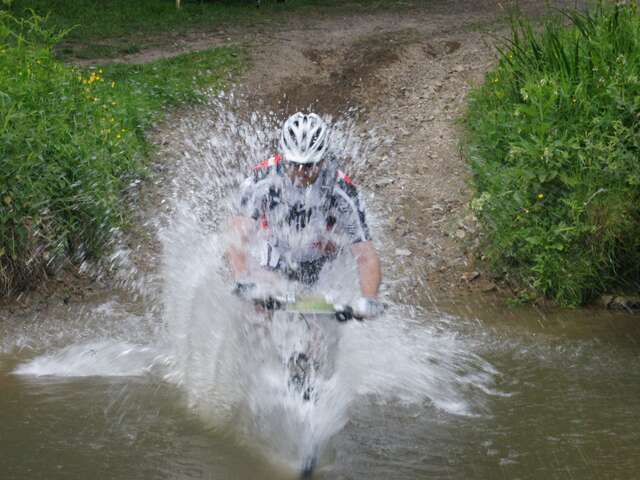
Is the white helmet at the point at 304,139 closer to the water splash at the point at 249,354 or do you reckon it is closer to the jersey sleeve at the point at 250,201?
the jersey sleeve at the point at 250,201

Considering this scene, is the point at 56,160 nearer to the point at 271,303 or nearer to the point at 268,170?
the point at 268,170

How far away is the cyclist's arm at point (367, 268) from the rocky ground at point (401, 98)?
10.2ft

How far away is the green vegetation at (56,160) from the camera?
783cm

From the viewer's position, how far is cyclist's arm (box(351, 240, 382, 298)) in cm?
543

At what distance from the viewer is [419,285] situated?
8.73 meters

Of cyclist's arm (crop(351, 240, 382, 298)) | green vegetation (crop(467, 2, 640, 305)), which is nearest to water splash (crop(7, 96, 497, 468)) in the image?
cyclist's arm (crop(351, 240, 382, 298))

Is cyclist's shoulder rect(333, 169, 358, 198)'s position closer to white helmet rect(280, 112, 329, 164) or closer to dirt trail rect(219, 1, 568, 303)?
white helmet rect(280, 112, 329, 164)

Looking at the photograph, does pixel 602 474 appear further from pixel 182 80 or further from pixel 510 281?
pixel 182 80

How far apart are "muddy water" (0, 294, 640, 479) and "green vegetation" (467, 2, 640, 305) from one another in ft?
1.86

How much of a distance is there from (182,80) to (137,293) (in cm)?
482

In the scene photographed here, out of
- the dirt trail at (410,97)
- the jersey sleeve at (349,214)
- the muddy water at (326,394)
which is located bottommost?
the muddy water at (326,394)

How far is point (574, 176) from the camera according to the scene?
819cm

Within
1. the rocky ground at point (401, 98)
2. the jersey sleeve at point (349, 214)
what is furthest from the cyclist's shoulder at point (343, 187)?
the rocky ground at point (401, 98)

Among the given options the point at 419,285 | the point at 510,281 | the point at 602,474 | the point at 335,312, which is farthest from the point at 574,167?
the point at 335,312
